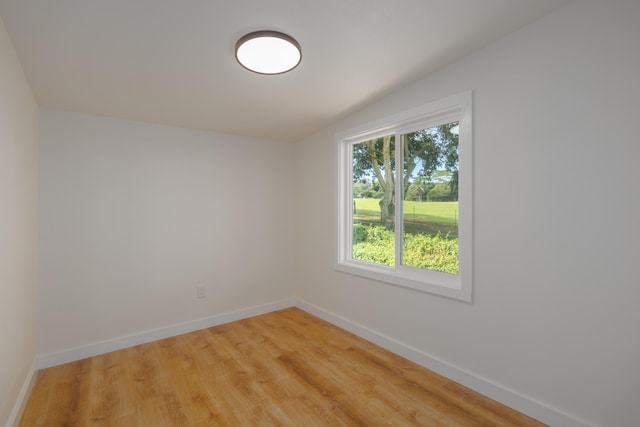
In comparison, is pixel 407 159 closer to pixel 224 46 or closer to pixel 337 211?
pixel 337 211

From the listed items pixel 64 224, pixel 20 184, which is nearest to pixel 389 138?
pixel 20 184

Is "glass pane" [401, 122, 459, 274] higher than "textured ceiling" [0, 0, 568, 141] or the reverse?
the reverse

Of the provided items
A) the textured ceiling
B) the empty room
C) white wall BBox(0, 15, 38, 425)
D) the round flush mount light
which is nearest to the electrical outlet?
the empty room

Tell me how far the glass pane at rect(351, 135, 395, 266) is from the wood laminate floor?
918 millimetres

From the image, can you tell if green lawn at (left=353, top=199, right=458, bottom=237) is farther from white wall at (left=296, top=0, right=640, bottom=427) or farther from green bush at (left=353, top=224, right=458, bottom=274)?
white wall at (left=296, top=0, right=640, bottom=427)

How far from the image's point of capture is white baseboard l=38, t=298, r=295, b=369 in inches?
101

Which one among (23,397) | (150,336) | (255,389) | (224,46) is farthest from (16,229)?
(255,389)

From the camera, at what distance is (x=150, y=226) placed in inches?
120

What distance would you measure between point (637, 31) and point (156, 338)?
4.18 m

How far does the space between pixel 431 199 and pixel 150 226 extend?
2750mm

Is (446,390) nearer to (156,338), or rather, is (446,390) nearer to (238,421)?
(238,421)

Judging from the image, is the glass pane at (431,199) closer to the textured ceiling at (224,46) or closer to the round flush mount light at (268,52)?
the textured ceiling at (224,46)

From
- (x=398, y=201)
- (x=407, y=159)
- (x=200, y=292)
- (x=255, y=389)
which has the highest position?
(x=407, y=159)

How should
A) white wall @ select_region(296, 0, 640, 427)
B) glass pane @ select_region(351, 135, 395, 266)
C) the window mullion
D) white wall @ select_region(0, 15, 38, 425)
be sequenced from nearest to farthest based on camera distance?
white wall @ select_region(296, 0, 640, 427)
white wall @ select_region(0, 15, 38, 425)
the window mullion
glass pane @ select_region(351, 135, 395, 266)
